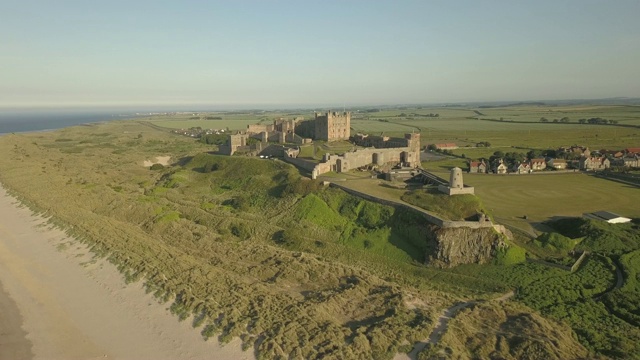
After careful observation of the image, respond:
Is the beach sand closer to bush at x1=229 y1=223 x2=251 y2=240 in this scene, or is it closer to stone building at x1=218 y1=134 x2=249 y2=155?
bush at x1=229 y1=223 x2=251 y2=240

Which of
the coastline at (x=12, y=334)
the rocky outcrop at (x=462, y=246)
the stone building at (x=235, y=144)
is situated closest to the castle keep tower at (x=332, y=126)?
the stone building at (x=235, y=144)

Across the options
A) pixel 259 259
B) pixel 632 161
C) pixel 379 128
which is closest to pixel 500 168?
pixel 632 161

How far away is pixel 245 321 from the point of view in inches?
738

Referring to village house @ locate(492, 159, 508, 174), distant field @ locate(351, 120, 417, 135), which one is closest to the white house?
village house @ locate(492, 159, 508, 174)

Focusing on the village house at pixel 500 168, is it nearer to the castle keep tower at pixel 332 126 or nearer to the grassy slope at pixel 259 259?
the castle keep tower at pixel 332 126

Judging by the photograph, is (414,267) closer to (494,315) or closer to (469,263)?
(469,263)

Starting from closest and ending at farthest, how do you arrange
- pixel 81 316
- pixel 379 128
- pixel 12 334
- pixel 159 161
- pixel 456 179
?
pixel 12 334
pixel 81 316
pixel 456 179
pixel 159 161
pixel 379 128

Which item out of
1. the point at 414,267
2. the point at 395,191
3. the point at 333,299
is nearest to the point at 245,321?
the point at 333,299

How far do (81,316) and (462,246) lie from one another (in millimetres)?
21403

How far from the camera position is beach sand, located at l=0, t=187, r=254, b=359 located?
1764 cm

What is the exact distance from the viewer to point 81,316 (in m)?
20.4

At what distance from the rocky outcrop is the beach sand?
48.0 feet

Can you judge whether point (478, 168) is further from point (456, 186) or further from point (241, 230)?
point (241, 230)

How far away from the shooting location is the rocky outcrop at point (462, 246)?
2717 cm
